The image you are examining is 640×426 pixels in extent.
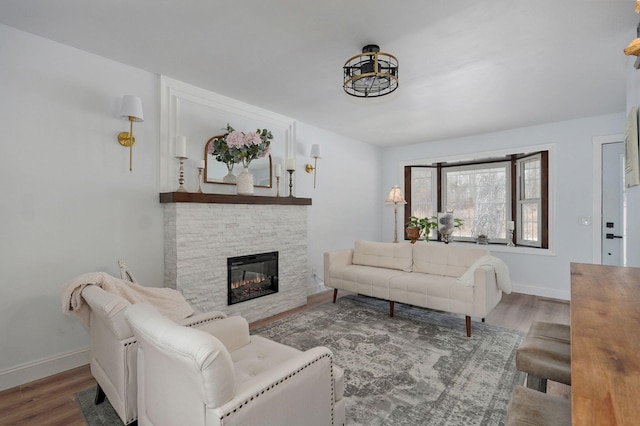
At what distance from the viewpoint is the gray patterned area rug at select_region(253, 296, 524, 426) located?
6.54 feet

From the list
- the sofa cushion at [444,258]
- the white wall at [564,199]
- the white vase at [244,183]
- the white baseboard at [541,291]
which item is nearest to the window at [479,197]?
the white wall at [564,199]

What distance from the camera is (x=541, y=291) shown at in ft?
15.3

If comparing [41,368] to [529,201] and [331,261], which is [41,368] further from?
[529,201]

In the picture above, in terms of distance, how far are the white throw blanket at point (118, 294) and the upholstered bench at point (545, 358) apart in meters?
2.22

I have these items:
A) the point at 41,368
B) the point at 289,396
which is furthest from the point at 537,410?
the point at 41,368

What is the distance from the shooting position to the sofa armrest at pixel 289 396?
3.71ft

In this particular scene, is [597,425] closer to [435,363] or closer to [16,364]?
[435,363]

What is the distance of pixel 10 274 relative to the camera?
2.30 meters

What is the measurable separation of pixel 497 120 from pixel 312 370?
4451mm

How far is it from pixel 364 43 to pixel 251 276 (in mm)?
2703

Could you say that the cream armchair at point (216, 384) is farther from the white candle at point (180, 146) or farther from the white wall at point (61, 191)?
the white candle at point (180, 146)

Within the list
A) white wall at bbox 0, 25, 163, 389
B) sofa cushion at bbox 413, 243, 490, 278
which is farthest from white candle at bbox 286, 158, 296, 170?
sofa cushion at bbox 413, 243, 490, 278

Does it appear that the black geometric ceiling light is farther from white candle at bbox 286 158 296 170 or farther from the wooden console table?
the wooden console table

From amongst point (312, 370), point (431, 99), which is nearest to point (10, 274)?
point (312, 370)
